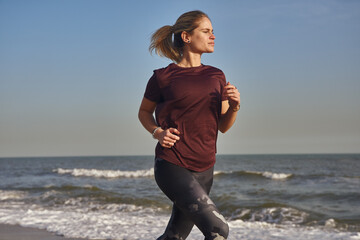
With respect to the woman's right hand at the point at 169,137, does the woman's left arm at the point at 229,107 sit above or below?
above

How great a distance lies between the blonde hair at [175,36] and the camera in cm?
272

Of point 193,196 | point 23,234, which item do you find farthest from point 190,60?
point 23,234

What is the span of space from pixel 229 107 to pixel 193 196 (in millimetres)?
654

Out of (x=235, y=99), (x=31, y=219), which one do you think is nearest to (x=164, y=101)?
(x=235, y=99)

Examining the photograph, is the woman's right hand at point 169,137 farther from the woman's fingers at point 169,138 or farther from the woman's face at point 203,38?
the woman's face at point 203,38

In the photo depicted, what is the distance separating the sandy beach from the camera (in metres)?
5.85

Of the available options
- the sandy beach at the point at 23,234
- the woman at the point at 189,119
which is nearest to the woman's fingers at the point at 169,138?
the woman at the point at 189,119

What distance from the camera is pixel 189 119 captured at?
2525 millimetres

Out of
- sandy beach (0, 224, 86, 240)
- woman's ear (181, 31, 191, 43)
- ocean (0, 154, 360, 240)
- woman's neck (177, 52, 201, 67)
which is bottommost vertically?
ocean (0, 154, 360, 240)

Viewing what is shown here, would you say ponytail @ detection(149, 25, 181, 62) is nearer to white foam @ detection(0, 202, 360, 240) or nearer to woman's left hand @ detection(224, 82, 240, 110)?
woman's left hand @ detection(224, 82, 240, 110)

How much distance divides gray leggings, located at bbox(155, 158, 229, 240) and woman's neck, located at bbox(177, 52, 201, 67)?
2.21ft

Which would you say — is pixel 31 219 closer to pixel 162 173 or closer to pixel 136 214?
pixel 136 214

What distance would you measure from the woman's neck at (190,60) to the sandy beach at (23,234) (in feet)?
13.4

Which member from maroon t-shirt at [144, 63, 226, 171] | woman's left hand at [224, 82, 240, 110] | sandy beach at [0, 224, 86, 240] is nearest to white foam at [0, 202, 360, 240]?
sandy beach at [0, 224, 86, 240]
